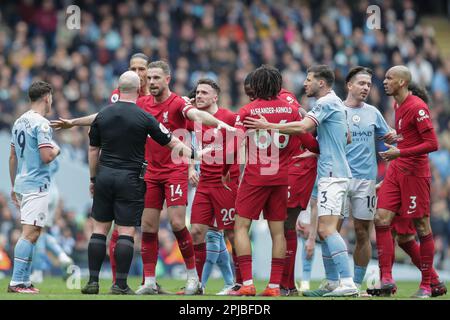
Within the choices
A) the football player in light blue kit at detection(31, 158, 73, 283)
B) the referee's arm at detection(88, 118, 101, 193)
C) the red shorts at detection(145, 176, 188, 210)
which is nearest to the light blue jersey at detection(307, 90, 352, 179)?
the red shorts at detection(145, 176, 188, 210)

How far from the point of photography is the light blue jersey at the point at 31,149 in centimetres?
1286

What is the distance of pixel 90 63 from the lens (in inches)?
960

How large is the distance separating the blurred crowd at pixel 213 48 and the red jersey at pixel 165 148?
8.07 metres

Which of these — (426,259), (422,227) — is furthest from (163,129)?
(426,259)

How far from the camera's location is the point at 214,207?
13.5m

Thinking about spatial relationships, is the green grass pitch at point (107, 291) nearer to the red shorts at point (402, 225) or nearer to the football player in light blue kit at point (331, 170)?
the football player in light blue kit at point (331, 170)

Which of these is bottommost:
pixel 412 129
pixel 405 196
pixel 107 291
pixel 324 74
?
pixel 107 291

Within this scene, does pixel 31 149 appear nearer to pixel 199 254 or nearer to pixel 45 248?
pixel 199 254

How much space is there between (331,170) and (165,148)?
209cm

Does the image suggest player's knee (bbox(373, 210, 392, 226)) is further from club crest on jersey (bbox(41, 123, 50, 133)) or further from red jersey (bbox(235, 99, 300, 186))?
club crest on jersey (bbox(41, 123, 50, 133))

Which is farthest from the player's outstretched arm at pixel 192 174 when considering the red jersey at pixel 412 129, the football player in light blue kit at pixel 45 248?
the football player in light blue kit at pixel 45 248
